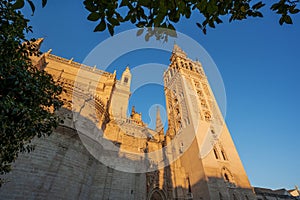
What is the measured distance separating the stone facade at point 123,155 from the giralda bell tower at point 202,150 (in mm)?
102

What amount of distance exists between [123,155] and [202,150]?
10545 mm

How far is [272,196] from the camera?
84.7 feet

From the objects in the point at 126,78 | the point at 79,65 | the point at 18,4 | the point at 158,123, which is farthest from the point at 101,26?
the point at 158,123

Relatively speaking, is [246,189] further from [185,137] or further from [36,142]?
[36,142]

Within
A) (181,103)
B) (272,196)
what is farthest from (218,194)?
(181,103)

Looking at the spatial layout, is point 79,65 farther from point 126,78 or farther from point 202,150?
point 202,150

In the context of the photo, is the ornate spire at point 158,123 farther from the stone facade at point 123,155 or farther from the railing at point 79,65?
the railing at point 79,65

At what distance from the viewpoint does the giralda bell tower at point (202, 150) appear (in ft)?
62.9

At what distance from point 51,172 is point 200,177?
15.8 meters

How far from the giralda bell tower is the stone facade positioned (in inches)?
4.0

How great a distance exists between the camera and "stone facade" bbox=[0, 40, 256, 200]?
12234 mm

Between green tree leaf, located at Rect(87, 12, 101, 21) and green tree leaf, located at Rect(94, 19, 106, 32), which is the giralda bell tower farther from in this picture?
green tree leaf, located at Rect(87, 12, 101, 21)

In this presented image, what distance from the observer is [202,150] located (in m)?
21.8

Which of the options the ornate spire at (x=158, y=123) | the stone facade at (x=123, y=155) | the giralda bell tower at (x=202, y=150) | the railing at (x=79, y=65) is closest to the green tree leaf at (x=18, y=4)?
the stone facade at (x=123, y=155)
